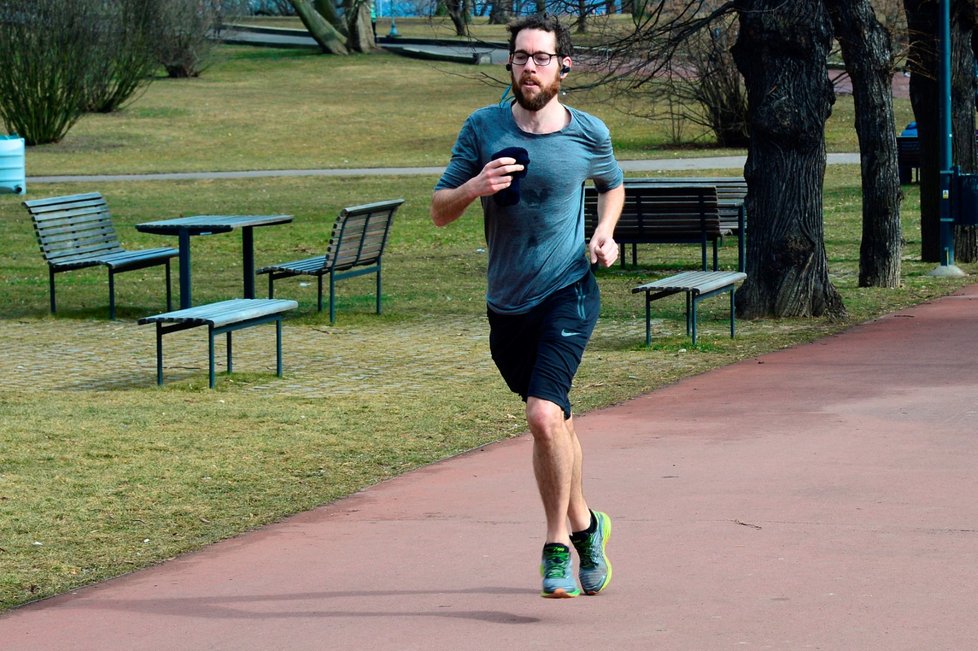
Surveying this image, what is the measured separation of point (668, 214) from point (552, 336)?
34.5 ft

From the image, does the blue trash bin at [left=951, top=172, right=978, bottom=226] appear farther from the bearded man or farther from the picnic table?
the bearded man

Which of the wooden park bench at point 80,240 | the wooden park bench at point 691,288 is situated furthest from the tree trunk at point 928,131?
the wooden park bench at point 80,240

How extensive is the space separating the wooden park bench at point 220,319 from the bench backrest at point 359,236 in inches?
91.5

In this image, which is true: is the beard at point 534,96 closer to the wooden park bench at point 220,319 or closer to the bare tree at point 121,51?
the wooden park bench at point 220,319

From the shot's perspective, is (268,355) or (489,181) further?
(268,355)

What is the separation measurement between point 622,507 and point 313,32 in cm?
6770

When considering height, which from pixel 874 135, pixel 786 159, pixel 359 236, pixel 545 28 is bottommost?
pixel 359 236

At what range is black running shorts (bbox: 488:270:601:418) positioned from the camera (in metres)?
5.21

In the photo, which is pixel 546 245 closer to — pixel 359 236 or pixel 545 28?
pixel 545 28

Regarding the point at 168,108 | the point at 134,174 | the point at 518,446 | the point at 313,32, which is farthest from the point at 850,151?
the point at 313,32

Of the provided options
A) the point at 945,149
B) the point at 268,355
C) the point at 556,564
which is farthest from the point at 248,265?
the point at 556,564

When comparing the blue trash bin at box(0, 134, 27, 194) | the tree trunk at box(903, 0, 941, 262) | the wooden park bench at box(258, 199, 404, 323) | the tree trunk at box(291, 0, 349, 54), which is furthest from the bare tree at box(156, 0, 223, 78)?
the wooden park bench at box(258, 199, 404, 323)

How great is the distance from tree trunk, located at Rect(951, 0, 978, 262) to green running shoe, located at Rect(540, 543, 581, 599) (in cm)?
1325

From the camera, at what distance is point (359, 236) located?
13.5 metres
